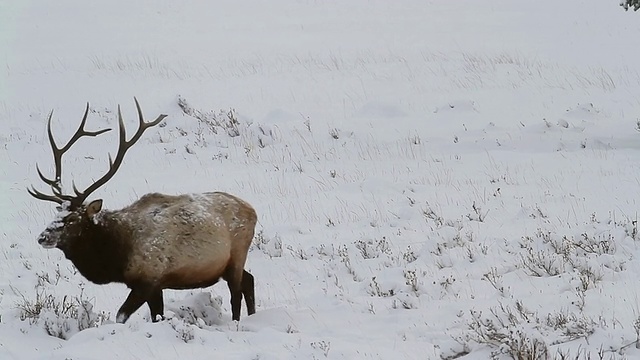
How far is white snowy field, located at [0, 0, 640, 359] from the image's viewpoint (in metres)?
5.82

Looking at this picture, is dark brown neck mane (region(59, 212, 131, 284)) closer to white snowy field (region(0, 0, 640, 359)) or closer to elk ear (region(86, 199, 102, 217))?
elk ear (region(86, 199, 102, 217))

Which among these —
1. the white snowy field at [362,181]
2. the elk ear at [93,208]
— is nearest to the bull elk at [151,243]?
the elk ear at [93,208]

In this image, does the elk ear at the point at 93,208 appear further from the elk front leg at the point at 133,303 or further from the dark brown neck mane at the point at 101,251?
the elk front leg at the point at 133,303

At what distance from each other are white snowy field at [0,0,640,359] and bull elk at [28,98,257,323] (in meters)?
0.28

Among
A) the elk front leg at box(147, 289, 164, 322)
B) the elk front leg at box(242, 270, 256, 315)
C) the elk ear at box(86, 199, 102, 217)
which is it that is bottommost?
the elk front leg at box(242, 270, 256, 315)

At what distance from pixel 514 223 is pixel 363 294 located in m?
2.58

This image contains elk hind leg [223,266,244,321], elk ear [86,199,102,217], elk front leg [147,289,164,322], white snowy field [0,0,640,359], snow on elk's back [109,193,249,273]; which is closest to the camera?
white snowy field [0,0,640,359]

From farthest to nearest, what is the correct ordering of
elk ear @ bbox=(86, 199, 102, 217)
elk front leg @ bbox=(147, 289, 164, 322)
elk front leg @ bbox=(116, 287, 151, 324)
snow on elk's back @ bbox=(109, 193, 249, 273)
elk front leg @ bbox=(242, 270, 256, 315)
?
elk front leg @ bbox=(242, 270, 256, 315) < elk ear @ bbox=(86, 199, 102, 217) < snow on elk's back @ bbox=(109, 193, 249, 273) < elk front leg @ bbox=(147, 289, 164, 322) < elk front leg @ bbox=(116, 287, 151, 324)

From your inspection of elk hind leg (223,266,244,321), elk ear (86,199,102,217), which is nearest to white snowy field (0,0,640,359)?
elk hind leg (223,266,244,321)

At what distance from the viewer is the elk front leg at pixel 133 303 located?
6324mm

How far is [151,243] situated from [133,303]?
0.50m

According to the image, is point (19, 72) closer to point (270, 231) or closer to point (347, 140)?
point (347, 140)

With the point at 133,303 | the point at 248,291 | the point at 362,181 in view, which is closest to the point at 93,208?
the point at 133,303

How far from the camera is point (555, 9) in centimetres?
3288
